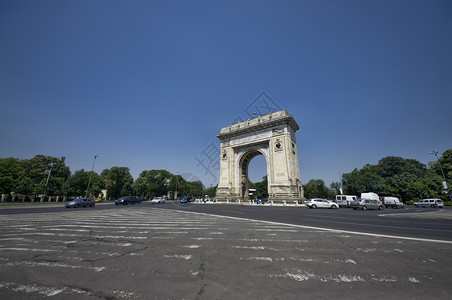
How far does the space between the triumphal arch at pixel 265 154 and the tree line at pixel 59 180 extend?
119ft

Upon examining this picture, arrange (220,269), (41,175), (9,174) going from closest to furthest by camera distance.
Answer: (220,269), (9,174), (41,175)

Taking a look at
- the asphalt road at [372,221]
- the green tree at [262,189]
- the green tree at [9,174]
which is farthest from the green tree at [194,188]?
the asphalt road at [372,221]

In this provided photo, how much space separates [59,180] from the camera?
4691cm

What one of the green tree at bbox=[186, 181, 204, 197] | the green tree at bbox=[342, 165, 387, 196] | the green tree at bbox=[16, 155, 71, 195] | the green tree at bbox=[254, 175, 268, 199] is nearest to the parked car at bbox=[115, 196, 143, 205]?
the green tree at bbox=[16, 155, 71, 195]

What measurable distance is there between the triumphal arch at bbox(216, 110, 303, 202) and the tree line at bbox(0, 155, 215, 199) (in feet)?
119

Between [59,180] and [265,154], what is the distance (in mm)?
51576

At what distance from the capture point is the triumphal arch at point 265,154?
31.3 meters

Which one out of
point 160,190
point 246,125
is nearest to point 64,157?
point 160,190

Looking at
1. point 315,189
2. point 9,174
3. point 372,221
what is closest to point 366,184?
point 315,189

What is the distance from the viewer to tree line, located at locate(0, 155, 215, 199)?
41.9m

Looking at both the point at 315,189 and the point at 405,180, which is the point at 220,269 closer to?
the point at 405,180

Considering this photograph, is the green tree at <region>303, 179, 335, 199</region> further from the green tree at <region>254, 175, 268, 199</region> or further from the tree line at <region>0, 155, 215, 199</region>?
the tree line at <region>0, 155, 215, 199</region>

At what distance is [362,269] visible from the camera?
11.8 feet

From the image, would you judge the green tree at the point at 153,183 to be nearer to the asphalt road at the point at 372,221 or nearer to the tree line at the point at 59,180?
the tree line at the point at 59,180
